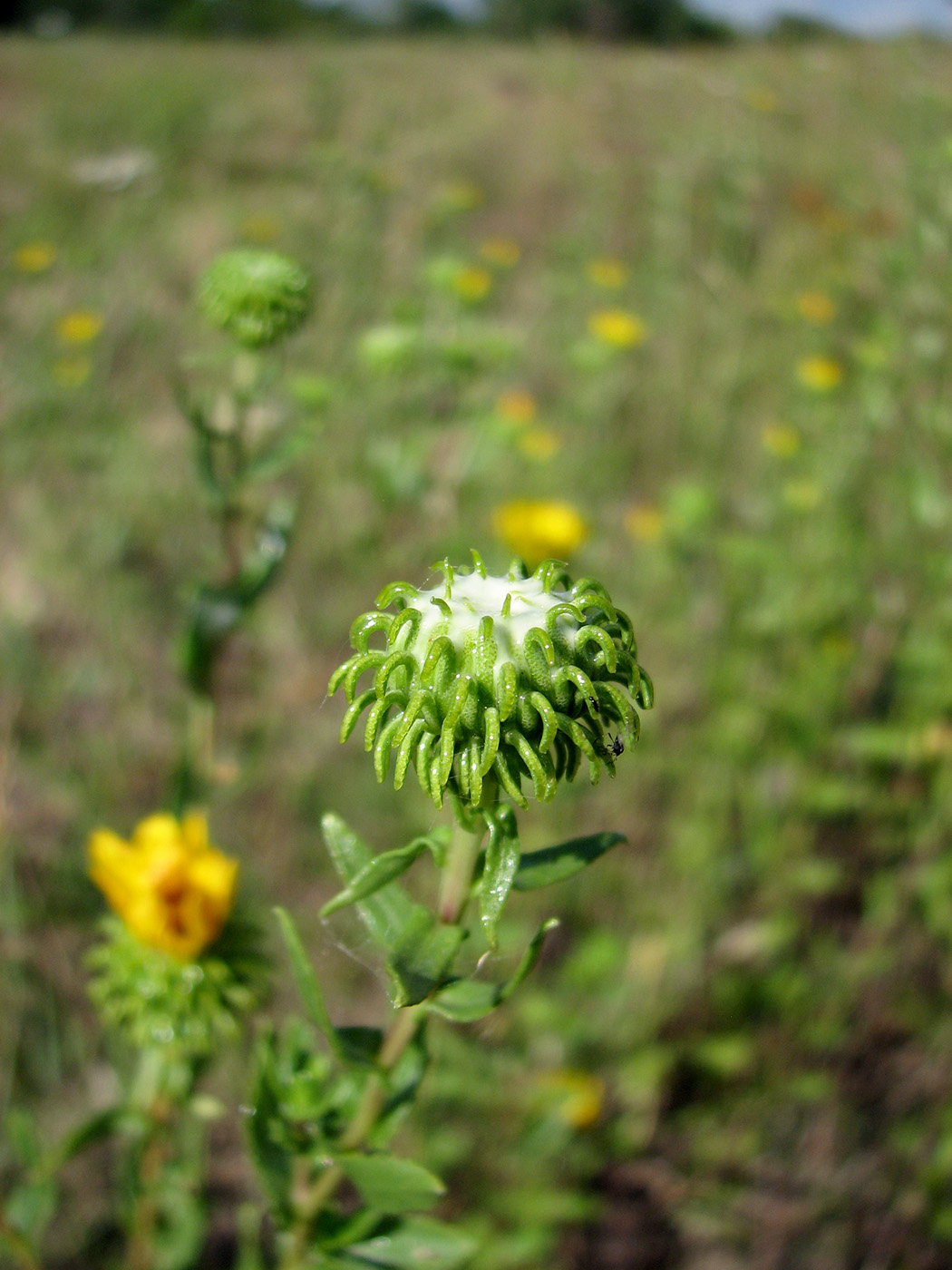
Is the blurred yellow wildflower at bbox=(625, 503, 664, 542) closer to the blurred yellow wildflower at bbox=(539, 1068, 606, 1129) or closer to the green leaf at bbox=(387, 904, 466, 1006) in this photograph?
the blurred yellow wildflower at bbox=(539, 1068, 606, 1129)

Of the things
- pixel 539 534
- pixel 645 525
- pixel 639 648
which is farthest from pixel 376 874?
pixel 645 525

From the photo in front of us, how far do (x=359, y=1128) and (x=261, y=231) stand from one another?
194 inches

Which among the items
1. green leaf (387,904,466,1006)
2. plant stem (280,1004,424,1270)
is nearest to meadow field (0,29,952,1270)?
plant stem (280,1004,424,1270)

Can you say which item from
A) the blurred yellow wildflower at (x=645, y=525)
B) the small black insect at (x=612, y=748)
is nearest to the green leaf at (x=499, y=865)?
the small black insect at (x=612, y=748)

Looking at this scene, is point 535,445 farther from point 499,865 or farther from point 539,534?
point 499,865

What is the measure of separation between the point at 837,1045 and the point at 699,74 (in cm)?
788

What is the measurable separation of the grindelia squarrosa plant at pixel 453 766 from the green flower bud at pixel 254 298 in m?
1.07

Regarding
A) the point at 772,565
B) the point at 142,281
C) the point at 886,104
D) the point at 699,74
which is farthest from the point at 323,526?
the point at 699,74

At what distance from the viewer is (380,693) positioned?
2.41 feet

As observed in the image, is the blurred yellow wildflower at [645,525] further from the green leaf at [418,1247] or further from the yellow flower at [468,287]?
the green leaf at [418,1247]

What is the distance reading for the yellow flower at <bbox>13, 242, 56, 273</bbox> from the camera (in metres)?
4.53

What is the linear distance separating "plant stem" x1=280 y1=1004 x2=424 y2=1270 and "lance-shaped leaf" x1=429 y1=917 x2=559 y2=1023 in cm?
2

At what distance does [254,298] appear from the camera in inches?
68.4

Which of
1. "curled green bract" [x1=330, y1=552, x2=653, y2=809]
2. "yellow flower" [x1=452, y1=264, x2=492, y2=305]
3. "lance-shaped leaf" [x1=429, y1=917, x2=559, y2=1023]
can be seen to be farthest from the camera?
"yellow flower" [x1=452, y1=264, x2=492, y2=305]
